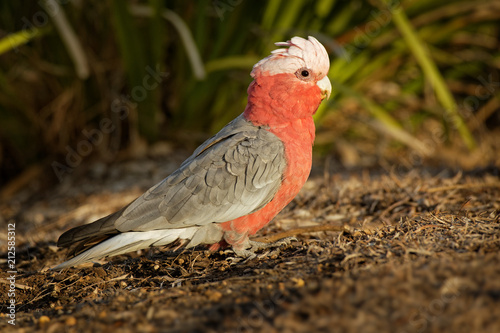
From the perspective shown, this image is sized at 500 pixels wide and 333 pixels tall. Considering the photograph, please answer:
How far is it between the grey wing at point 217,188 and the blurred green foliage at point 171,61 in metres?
1.93

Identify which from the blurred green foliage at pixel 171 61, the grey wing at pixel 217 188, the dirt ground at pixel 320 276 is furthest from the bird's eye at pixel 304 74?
the blurred green foliage at pixel 171 61

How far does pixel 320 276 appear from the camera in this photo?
190cm

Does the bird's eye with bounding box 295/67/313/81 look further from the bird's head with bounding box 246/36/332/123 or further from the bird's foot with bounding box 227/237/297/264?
the bird's foot with bounding box 227/237/297/264

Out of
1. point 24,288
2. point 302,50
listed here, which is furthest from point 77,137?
point 302,50

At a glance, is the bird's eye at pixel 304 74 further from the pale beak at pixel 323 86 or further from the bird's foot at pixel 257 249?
the bird's foot at pixel 257 249

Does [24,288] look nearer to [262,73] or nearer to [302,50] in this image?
[262,73]

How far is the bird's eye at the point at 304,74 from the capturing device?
260 cm

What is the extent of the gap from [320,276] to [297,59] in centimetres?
123

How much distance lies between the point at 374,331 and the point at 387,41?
421 cm

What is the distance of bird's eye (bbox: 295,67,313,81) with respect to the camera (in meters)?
2.60

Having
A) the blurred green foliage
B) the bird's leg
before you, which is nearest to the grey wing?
the bird's leg

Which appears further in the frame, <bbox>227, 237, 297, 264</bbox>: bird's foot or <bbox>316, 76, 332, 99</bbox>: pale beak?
<bbox>316, 76, 332, 99</bbox>: pale beak

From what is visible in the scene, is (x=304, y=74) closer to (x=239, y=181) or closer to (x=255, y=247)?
(x=239, y=181)

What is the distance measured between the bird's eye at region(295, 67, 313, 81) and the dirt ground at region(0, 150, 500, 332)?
821 mm
